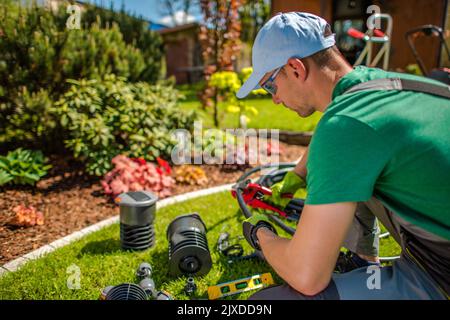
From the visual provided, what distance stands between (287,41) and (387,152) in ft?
1.99

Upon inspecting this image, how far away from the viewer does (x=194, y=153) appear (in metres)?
4.43

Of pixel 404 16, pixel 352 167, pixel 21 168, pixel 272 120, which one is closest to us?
pixel 352 167

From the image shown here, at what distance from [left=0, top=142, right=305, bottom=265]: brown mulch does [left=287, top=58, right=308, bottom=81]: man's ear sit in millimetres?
2364

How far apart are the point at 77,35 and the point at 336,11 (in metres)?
9.47

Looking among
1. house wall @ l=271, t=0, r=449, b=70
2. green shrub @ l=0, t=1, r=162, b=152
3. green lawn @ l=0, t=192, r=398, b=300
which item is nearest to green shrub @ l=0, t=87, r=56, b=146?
green shrub @ l=0, t=1, r=162, b=152

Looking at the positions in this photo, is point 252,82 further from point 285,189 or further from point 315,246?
point 285,189

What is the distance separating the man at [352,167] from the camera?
44.9 inches

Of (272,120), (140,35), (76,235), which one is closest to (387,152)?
(76,235)

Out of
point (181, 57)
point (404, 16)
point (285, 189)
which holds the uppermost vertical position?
point (404, 16)

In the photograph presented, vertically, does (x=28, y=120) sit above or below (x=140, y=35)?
below

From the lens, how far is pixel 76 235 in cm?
288

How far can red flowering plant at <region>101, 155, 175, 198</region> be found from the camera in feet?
11.4

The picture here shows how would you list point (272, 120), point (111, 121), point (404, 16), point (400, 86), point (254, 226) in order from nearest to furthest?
1. point (400, 86)
2. point (254, 226)
3. point (111, 121)
4. point (272, 120)
5. point (404, 16)

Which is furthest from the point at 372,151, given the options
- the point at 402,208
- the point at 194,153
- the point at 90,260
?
the point at 194,153
